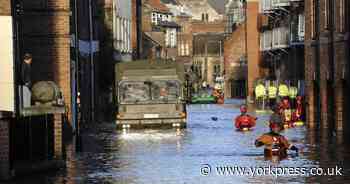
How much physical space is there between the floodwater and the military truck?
3462mm

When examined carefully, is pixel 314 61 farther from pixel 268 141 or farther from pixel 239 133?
pixel 268 141

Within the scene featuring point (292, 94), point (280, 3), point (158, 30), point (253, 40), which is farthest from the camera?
point (158, 30)

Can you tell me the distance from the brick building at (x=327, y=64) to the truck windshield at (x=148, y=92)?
5.70 meters

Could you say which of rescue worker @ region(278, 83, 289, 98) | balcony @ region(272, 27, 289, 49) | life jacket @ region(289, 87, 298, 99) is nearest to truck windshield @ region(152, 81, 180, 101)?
life jacket @ region(289, 87, 298, 99)

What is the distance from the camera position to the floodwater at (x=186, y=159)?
22.2m

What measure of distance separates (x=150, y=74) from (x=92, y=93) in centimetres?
917

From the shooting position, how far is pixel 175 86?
45844 mm

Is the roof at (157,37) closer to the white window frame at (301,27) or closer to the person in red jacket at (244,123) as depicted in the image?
the white window frame at (301,27)

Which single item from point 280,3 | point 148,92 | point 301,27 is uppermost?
point 280,3

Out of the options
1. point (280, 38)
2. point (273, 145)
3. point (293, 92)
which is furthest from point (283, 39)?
point (273, 145)

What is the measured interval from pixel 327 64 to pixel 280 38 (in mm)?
35319

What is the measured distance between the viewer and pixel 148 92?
1796 inches

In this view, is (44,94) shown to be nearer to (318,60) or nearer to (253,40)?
(318,60)

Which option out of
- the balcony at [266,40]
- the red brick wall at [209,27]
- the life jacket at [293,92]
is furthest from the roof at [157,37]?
the life jacket at [293,92]
